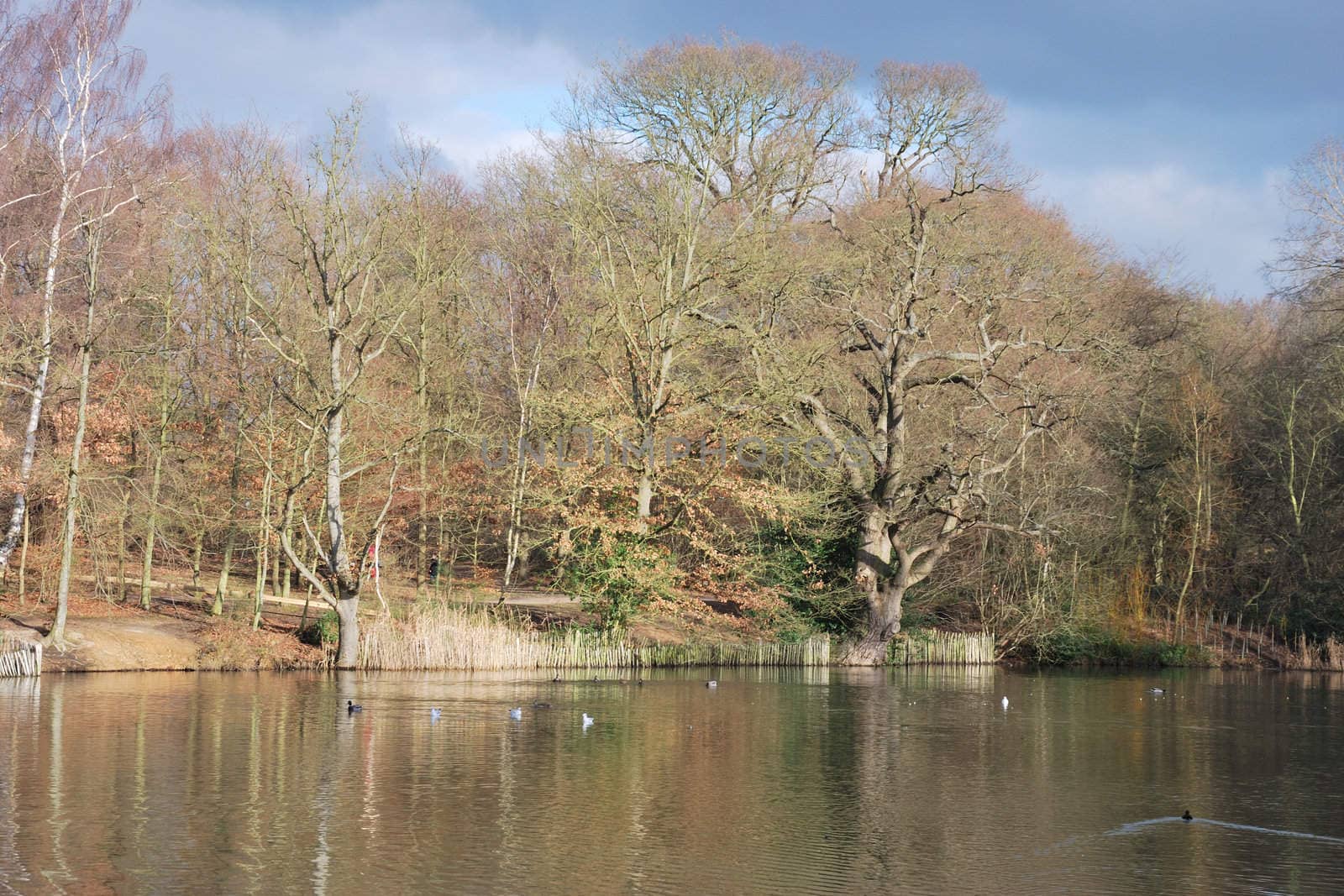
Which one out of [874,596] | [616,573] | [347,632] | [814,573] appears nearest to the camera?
[347,632]

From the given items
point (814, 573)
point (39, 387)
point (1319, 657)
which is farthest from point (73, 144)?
point (1319, 657)

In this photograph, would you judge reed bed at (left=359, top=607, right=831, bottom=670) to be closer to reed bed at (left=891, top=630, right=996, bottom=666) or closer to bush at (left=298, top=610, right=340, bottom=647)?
bush at (left=298, top=610, right=340, bottom=647)

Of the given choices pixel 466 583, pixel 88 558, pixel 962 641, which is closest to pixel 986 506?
pixel 962 641

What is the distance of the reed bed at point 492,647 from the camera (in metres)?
28.5

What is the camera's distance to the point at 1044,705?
24750mm

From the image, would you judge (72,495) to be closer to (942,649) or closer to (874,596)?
(874,596)

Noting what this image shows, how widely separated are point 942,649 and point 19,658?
2151 centimetres

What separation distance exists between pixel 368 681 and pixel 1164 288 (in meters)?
30.2

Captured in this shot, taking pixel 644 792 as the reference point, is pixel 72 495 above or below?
above

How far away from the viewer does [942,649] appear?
113 feet

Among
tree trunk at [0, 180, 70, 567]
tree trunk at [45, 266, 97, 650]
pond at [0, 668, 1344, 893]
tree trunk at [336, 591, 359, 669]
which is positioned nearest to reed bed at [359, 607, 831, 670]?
tree trunk at [336, 591, 359, 669]

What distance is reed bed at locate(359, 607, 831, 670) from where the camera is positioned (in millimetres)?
28547

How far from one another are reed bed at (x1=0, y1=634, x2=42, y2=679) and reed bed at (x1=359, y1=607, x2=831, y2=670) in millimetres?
6385

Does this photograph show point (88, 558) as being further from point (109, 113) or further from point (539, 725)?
point (539, 725)
